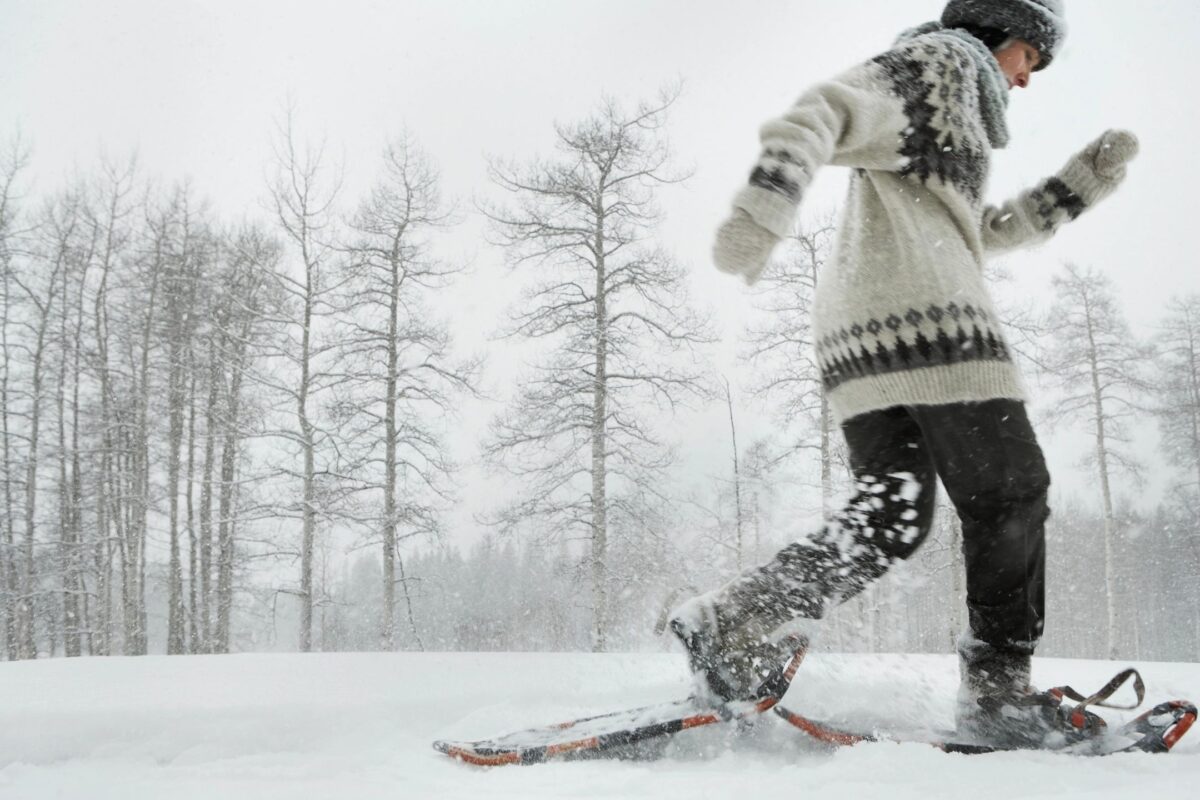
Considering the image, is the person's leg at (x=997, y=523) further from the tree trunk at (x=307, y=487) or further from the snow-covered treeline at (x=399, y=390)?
the tree trunk at (x=307, y=487)

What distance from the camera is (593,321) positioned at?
38.7ft

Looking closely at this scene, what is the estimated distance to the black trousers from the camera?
4.06ft

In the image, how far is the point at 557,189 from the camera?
11945 mm

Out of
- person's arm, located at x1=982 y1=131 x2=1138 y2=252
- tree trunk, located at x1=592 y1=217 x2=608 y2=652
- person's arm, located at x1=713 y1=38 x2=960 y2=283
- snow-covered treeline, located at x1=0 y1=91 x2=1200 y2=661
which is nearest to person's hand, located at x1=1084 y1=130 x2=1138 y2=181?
person's arm, located at x1=982 y1=131 x2=1138 y2=252

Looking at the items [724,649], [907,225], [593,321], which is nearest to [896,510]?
[724,649]

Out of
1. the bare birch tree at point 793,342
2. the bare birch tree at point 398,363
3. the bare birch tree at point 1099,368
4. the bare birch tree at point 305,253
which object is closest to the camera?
the bare birch tree at point 793,342

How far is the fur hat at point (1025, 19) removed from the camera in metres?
1.50

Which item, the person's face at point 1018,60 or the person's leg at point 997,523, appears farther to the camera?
the person's face at point 1018,60

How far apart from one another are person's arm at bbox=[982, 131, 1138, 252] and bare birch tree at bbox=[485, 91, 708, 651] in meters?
9.58

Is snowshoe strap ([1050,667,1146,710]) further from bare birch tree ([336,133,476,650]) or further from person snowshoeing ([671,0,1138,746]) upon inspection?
bare birch tree ([336,133,476,650])

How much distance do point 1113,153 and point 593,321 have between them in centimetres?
1027

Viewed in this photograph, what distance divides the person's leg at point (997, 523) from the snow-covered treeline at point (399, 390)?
7.13m

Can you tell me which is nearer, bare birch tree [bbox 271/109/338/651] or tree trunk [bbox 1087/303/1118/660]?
bare birch tree [bbox 271/109/338/651]

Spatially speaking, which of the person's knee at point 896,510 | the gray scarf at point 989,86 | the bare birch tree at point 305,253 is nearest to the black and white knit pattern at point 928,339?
the person's knee at point 896,510
